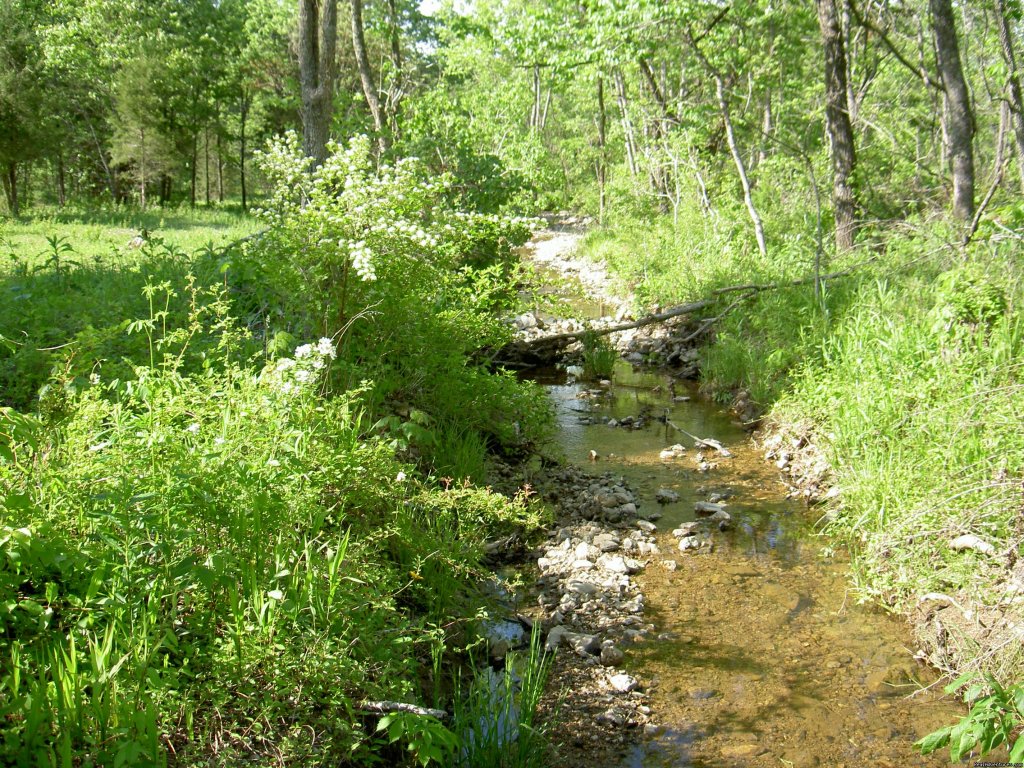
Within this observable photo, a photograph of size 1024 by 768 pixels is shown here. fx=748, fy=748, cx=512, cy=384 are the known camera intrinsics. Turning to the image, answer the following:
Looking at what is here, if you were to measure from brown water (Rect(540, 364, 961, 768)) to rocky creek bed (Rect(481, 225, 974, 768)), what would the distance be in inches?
0.4

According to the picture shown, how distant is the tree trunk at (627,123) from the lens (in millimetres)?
20484

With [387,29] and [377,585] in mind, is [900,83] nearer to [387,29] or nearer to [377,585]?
[387,29]

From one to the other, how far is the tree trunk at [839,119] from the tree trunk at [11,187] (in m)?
19.2

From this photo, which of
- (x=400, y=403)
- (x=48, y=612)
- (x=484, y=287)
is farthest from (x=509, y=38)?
(x=48, y=612)

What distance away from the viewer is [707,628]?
181 inches

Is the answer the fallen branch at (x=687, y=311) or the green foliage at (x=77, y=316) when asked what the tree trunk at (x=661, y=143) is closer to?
the fallen branch at (x=687, y=311)

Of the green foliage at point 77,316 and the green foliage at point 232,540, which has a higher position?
the green foliage at point 77,316

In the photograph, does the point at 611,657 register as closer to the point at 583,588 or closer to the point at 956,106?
the point at 583,588

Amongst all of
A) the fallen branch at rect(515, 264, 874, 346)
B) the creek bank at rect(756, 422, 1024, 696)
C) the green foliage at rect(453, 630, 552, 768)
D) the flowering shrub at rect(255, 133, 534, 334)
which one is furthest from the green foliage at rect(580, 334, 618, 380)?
the green foliage at rect(453, 630, 552, 768)

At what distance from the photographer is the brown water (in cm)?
357

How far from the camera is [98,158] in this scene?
2852cm

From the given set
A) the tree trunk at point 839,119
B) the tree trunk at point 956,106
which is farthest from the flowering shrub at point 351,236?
the tree trunk at point 839,119

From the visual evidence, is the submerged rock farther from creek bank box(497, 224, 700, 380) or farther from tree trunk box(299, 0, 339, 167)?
tree trunk box(299, 0, 339, 167)

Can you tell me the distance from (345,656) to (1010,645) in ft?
10.5
